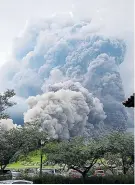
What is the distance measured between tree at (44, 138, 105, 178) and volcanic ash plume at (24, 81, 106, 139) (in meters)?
3.12

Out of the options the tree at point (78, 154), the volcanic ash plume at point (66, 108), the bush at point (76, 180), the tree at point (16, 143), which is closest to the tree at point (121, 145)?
the tree at point (78, 154)

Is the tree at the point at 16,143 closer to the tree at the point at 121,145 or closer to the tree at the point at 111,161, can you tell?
the tree at the point at 111,161

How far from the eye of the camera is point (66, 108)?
33.9 ft

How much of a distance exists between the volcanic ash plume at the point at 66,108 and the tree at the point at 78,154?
312 cm

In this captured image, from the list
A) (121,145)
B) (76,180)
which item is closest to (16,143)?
(76,180)

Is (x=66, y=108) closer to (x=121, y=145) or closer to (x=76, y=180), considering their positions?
(x=76, y=180)

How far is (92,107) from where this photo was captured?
34.5ft

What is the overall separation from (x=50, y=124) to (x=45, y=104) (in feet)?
3.22

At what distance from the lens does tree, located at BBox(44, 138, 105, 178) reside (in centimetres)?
593

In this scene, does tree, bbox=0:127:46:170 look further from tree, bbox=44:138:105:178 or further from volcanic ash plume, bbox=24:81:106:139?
volcanic ash plume, bbox=24:81:106:139

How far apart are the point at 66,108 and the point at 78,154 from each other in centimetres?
Result: 443

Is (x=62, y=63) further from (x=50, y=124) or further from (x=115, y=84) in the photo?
(x=50, y=124)

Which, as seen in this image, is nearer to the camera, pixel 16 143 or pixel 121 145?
pixel 121 145

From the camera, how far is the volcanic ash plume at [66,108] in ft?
31.7
